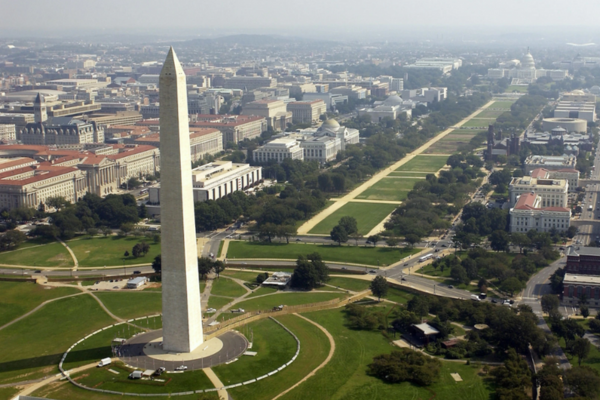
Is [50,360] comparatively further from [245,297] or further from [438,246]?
[438,246]

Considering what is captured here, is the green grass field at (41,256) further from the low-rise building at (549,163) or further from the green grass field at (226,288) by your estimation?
the low-rise building at (549,163)

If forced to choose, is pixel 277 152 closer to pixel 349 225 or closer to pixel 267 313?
pixel 349 225

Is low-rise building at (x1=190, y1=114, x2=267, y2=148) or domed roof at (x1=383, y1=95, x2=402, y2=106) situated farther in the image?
domed roof at (x1=383, y1=95, x2=402, y2=106)

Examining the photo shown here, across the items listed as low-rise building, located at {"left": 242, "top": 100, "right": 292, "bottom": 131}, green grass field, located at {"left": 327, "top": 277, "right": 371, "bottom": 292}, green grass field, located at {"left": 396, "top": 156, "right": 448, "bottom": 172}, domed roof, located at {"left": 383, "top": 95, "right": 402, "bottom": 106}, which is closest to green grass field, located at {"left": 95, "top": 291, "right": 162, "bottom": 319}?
green grass field, located at {"left": 327, "top": 277, "right": 371, "bottom": 292}

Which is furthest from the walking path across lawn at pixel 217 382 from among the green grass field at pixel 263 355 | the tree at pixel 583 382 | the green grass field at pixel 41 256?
the green grass field at pixel 41 256

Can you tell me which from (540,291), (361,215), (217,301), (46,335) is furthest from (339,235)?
(46,335)

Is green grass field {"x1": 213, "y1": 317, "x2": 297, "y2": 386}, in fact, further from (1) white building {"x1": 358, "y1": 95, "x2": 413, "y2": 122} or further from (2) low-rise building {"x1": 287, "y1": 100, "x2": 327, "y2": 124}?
(2) low-rise building {"x1": 287, "y1": 100, "x2": 327, "y2": 124}
